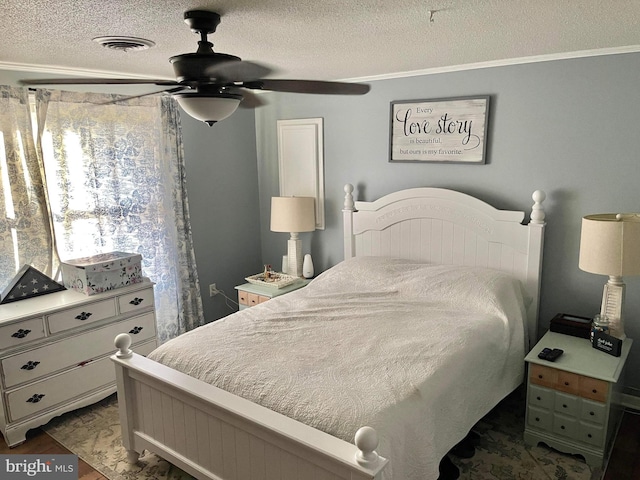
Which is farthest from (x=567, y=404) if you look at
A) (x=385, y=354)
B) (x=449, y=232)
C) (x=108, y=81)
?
(x=108, y=81)

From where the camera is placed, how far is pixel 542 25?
224 cm

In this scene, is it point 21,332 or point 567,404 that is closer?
point 567,404

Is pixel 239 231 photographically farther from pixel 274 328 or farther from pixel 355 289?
pixel 274 328

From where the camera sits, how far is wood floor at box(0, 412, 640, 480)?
2.53 meters

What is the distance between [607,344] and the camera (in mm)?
2691

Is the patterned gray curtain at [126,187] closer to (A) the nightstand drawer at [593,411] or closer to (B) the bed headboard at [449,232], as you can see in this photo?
(B) the bed headboard at [449,232]

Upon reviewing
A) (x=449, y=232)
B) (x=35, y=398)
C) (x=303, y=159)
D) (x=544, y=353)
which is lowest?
(x=35, y=398)

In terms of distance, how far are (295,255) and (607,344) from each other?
241 centimetres

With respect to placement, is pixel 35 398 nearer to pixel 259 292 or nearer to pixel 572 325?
pixel 259 292

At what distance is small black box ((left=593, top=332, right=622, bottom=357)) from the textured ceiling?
1.59 m

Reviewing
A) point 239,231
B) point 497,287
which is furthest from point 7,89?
point 497,287

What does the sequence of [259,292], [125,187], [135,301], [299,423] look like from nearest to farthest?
[299,423]
[135,301]
[125,187]
[259,292]

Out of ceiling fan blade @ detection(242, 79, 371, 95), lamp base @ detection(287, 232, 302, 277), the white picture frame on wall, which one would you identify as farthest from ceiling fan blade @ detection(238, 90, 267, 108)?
lamp base @ detection(287, 232, 302, 277)

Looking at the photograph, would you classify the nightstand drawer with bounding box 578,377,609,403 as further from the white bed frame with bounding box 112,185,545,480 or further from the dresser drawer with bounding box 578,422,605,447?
the white bed frame with bounding box 112,185,545,480
